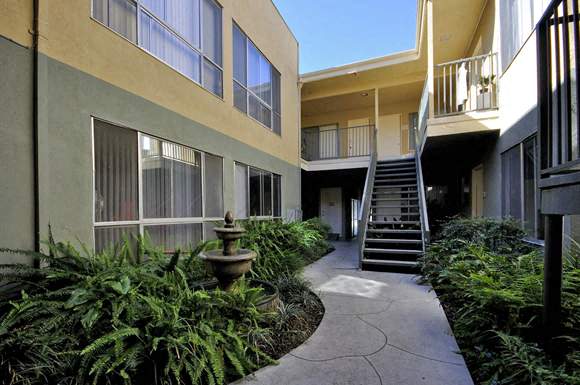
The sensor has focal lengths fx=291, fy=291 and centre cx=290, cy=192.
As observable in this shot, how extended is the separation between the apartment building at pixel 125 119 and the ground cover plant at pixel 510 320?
12.9ft

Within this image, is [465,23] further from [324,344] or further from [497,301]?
[324,344]

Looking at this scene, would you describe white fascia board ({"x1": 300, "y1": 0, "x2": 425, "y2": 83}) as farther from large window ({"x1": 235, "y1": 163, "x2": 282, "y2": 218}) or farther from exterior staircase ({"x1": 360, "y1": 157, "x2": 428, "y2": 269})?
large window ({"x1": 235, "y1": 163, "x2": 282, "y2": 218})

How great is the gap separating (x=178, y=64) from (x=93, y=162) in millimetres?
2321

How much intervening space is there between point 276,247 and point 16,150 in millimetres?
3602

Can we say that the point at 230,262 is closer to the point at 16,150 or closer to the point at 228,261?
the point at 228,261

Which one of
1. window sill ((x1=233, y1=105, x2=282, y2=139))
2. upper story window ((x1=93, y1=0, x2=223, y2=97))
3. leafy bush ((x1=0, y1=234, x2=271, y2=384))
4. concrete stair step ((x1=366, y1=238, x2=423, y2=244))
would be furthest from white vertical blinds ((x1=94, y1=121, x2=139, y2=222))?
concrete stair step ((x1=366, y1=238, x2=423, y2=244))

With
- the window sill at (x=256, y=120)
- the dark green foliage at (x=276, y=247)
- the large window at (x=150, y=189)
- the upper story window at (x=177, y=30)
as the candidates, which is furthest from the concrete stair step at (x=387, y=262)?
the upper story window at (x=177, y=30)

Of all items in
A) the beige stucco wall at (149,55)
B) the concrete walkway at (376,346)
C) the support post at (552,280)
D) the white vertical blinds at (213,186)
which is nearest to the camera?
the support post at (552,280)

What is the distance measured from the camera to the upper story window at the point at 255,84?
659 cm

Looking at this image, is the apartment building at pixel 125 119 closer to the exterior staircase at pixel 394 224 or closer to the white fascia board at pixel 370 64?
the exterior staircase at pixel 394 224

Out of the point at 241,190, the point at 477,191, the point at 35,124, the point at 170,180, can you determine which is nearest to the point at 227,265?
the point at 170,180

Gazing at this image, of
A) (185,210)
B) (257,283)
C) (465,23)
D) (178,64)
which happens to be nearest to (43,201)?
(185,210)

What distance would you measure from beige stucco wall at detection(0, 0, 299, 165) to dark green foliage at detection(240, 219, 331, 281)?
7.08ft

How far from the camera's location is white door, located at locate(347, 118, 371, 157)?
11.9m
